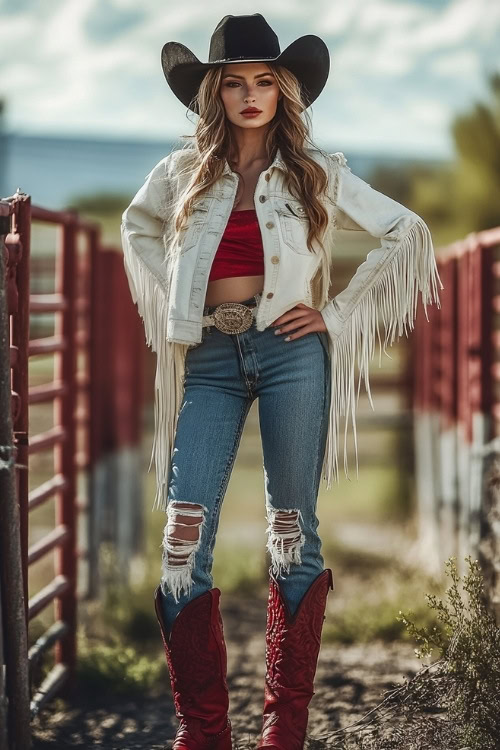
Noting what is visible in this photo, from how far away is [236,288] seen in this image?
3.04 metres

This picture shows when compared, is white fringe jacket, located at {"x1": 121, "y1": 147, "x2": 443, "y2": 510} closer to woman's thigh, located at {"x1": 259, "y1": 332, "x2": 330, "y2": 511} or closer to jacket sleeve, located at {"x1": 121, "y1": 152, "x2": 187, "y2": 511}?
jacket sleeve, located at {"x1": 121, "y1": 152, "x2": 187, "y2": 511}

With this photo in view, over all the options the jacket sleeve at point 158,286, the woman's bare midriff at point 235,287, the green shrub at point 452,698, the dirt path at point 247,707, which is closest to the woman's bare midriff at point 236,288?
the woman's bare midriff at point 235,287

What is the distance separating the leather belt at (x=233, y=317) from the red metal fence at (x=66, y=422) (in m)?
0.65

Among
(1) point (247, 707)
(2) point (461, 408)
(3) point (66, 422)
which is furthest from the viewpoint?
(2) point (461, 408)

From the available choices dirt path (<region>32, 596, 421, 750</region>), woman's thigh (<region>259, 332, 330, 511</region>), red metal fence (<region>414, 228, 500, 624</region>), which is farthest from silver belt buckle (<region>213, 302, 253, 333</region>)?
red metal fence (<region>414, 228, 500, 624</region>)

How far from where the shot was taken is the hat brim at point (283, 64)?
3.06 m

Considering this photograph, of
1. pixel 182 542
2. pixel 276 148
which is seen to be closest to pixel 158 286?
pixel 276 148

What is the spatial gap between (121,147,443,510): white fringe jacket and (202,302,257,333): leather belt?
31 mm

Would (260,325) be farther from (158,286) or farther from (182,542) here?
(182,542)

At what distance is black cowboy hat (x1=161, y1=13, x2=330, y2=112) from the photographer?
3.06 metres

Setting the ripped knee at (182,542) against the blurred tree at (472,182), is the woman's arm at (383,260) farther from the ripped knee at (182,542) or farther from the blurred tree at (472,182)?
the blurred tree at (472,182)

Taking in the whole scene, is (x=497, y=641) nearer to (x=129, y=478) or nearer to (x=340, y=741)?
(x=340, y=741)

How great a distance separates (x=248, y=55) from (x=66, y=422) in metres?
2.14

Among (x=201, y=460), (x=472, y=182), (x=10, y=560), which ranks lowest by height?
(x=10, y=560)
